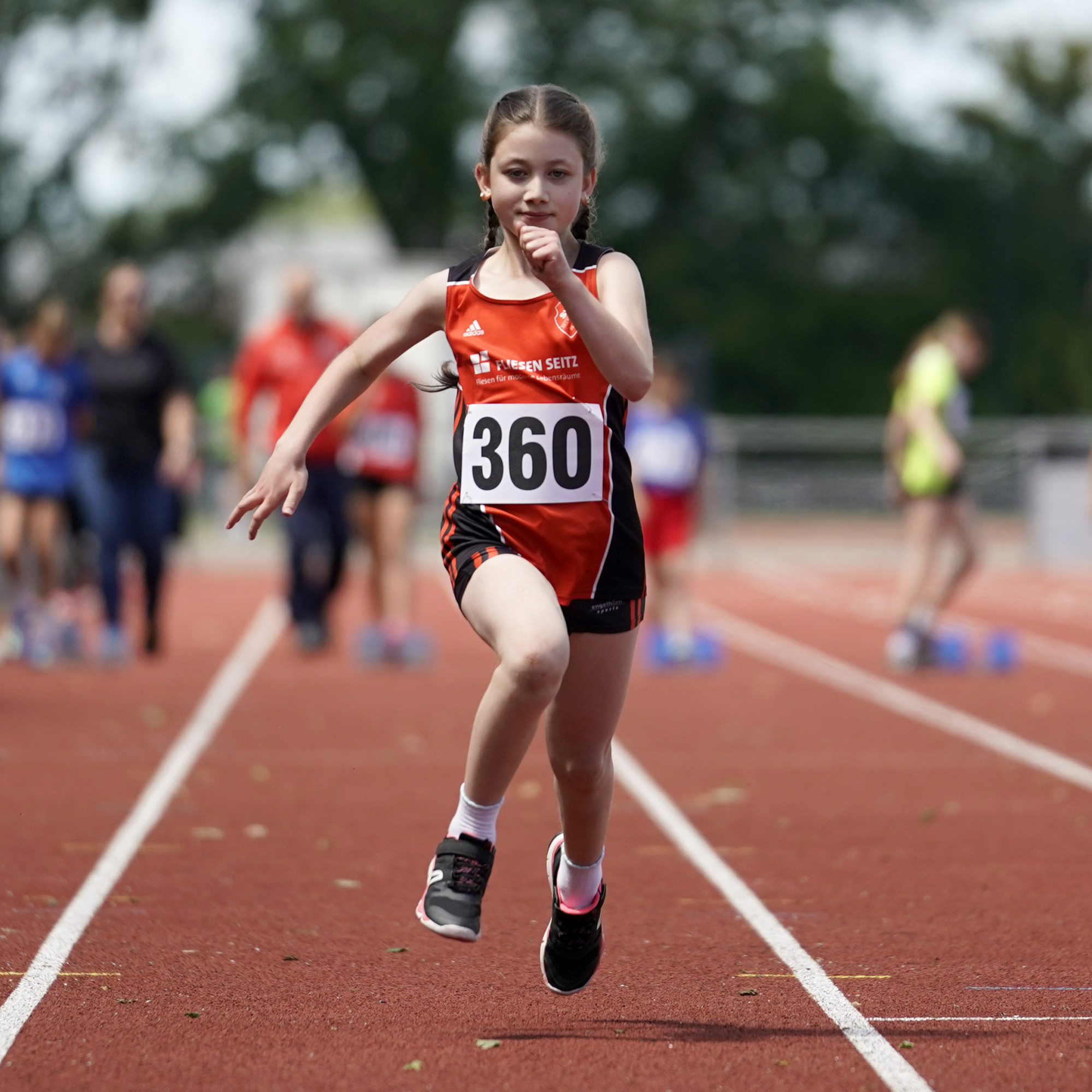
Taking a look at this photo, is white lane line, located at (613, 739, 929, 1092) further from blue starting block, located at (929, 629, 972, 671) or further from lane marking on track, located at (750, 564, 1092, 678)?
lane marking on track, located at (750, 564, 1092, 678)

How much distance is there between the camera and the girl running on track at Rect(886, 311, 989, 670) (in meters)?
12.3

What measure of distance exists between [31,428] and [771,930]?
8.28m

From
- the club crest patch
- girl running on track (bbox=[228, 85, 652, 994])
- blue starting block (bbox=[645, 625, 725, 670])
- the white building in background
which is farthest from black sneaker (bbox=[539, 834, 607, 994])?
the white building in background

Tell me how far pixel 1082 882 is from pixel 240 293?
39.0 metres

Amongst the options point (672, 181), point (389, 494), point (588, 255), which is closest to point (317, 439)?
point (389, 494)

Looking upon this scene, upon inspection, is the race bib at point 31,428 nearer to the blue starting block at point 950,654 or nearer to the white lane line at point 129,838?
the white lane line at point 129,838

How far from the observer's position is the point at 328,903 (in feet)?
18.9

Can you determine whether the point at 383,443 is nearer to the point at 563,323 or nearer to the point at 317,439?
the point at 317,439

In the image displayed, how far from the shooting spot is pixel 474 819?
14.5ft

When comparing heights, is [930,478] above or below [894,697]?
above

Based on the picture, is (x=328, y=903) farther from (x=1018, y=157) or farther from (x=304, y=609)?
(x=1018, y=157)

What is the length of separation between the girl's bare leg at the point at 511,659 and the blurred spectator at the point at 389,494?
26.7 ft

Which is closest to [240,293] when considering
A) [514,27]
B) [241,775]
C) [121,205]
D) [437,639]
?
[121,205]

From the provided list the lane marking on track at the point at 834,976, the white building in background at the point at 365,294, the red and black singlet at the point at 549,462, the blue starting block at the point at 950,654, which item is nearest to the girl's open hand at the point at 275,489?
the red and black singlet at the point at 549,462
